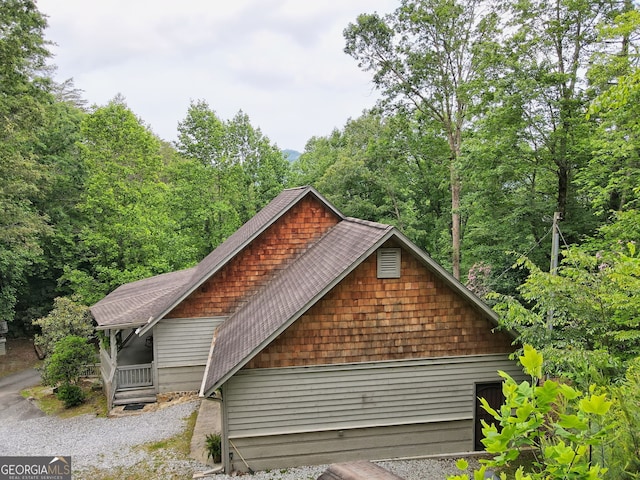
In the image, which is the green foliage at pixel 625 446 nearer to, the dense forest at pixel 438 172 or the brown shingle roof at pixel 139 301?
the dense forest at pixel 438 172

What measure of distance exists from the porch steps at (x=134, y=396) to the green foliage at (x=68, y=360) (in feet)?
8.39

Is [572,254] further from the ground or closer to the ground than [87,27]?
closer to the ground

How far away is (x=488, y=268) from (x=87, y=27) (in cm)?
2456

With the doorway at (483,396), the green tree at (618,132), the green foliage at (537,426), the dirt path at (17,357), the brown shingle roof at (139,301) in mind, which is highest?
the green tree at (618,132)

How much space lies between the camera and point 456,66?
68.7ft

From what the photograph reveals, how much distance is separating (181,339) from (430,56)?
57.4 feet

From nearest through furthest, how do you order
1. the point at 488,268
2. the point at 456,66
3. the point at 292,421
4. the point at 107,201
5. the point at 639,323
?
1. the point at 639,323
2. the point at 292,421
3. the point at 488,268
4. the point at 456,66
5. the point at 107,201

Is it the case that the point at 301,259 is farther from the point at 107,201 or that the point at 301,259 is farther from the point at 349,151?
the point at 349,151

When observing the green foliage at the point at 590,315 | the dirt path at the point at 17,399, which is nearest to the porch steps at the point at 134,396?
the dirt path at the point at 17,399

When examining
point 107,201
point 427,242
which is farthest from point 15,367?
point 427,242

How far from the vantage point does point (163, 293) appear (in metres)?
16.6

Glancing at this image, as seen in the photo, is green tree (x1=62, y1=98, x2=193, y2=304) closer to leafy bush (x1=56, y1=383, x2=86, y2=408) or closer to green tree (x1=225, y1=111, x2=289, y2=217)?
green tree (x1=225, y1=111, x2=289, y2=217)

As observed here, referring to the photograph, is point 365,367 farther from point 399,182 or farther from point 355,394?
point 399,182

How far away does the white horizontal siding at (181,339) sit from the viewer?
46.4 feet
